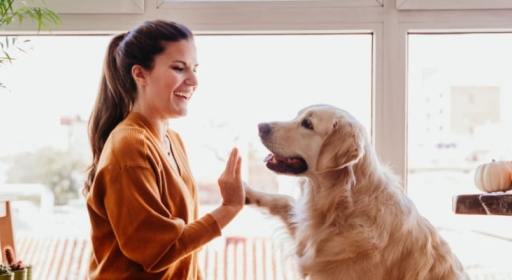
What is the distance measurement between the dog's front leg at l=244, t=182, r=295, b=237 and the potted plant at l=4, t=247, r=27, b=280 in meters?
0.74

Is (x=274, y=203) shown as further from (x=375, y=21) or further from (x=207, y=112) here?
(x=375, y=21)

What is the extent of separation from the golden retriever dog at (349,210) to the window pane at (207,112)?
526 mm

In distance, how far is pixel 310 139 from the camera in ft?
5.66

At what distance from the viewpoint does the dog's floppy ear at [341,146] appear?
1652 mm

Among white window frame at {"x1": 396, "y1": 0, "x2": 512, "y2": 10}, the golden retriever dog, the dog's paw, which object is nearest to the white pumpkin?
the golden retriever dog

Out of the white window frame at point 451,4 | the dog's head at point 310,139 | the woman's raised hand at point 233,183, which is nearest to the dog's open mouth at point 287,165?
the dog's head at point 310,139

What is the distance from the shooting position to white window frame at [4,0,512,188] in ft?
7.02

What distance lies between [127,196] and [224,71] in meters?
0.94

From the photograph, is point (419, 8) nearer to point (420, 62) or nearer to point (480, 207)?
point (420, 62)

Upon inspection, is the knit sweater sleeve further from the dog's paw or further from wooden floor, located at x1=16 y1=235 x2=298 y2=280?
wooden floor, located at x1=16 y1=235 x2=298 y2=280

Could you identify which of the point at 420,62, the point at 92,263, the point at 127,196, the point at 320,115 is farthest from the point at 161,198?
the point at 420,62

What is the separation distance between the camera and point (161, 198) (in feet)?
5.17

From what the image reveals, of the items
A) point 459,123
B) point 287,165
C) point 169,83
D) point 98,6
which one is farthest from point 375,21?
point 98,6

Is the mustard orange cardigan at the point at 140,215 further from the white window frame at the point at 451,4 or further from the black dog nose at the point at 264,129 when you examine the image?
the white window frame at the point at 451,4
